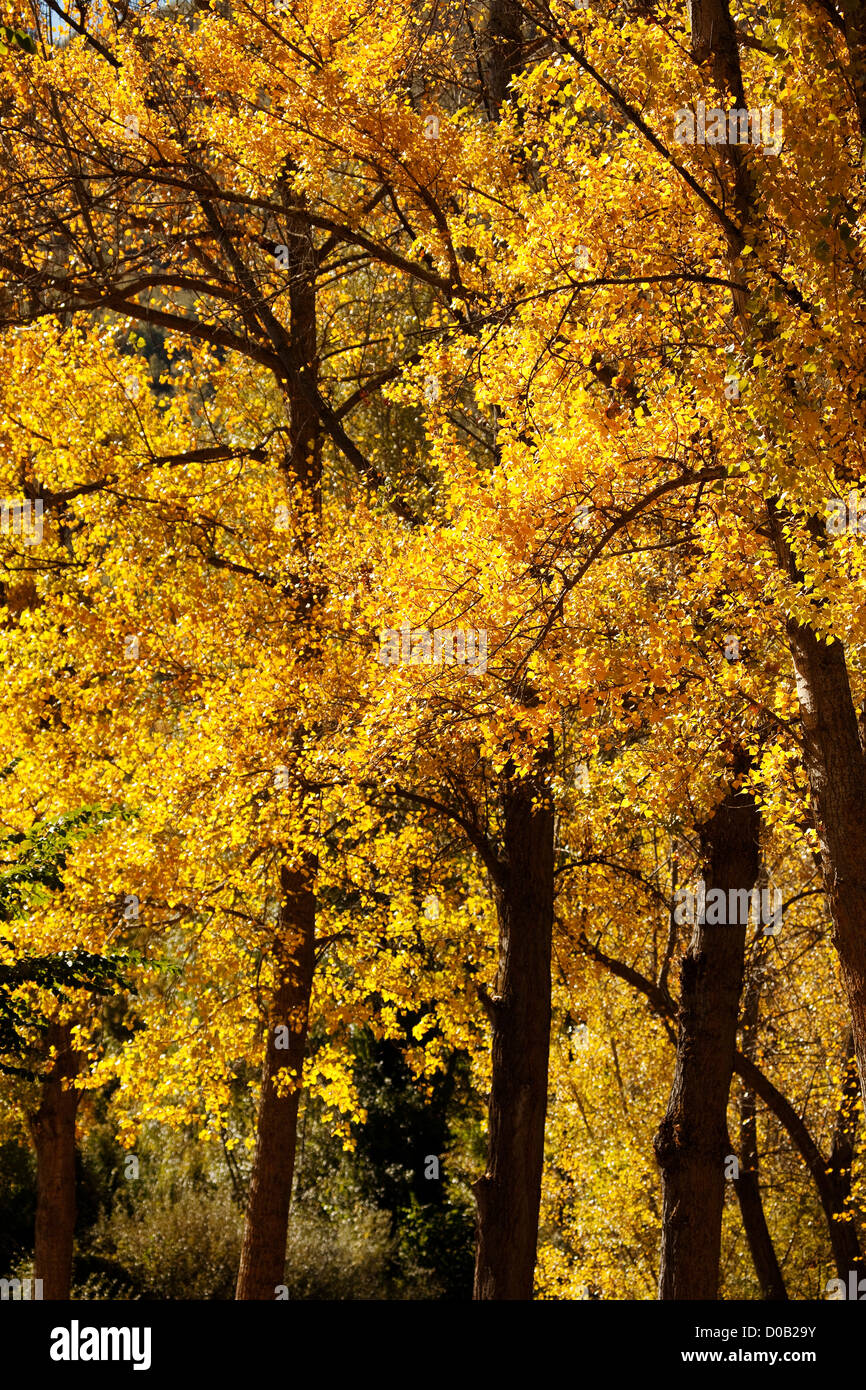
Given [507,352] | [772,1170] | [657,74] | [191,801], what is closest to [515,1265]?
[191,801]

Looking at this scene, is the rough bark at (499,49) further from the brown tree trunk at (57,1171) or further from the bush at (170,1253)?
the bush at (170,1253)

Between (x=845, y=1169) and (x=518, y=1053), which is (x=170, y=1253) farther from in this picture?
(x=518, y=1053)

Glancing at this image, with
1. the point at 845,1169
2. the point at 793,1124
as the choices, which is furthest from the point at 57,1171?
the point at 845,1169

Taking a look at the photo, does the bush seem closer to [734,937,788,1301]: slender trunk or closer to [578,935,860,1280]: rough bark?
[734,937,788,1301]: slender trunk

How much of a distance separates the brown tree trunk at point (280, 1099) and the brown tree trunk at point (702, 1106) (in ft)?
10.6

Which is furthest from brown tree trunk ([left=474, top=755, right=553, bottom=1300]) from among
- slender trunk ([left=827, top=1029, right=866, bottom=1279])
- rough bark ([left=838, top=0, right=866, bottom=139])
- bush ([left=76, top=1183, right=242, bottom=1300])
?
bush ([left=76, top=1183, right=242, bottom=1300])

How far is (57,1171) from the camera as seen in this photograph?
12688 millimetres

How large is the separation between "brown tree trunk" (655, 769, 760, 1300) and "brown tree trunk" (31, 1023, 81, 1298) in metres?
6.44

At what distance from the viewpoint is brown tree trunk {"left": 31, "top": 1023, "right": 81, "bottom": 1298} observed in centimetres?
1255

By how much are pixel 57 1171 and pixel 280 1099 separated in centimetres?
330

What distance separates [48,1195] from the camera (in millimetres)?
12633

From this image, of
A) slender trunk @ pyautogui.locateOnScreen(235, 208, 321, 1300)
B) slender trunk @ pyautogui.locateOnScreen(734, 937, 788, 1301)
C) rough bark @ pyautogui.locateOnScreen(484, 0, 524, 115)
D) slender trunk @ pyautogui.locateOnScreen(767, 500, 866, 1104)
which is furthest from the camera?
slender trunk @ pyautogui.locateOnScreen(734, 937, 788, 1301)
